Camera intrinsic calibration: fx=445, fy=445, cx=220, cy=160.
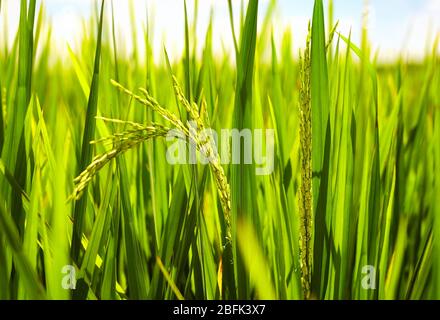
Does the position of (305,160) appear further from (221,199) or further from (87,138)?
(87,138)

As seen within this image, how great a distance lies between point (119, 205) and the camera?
2.19 ft

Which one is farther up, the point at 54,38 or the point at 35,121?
the point at 54,38

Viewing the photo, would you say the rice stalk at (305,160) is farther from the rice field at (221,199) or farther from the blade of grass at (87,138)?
the blade of grass at (87,138)

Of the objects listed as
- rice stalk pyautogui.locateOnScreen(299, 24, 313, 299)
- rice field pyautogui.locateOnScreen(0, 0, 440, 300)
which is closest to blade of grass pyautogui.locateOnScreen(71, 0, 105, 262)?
rice field pyautogui.locateOnScreen(0, 0, 440, 300)

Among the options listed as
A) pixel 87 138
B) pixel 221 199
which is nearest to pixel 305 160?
pixel 221 199

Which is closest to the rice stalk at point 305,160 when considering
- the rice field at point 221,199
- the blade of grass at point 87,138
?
the rice field at point 221,199

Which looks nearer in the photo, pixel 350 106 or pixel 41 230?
pixel 41 230

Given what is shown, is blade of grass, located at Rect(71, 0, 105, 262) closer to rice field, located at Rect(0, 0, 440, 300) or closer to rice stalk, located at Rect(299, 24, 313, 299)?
rice field, located at Rect(0, 0, 440, 300)
